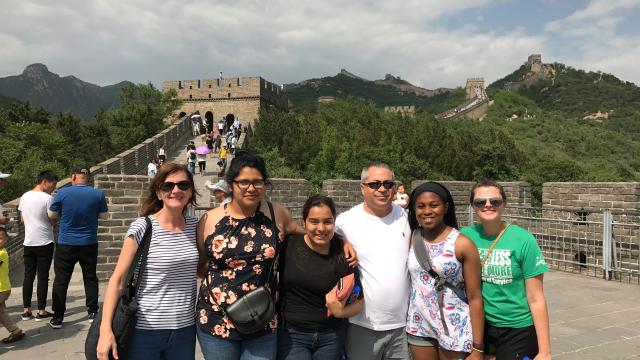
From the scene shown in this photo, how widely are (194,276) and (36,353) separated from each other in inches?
112

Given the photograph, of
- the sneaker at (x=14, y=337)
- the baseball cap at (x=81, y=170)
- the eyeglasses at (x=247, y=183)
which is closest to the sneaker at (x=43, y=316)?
the sneaker at (x=14, y=337)

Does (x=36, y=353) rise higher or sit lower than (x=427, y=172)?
lower

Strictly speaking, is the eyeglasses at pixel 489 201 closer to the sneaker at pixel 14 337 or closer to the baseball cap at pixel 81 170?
the baseball cap at pixel 81 170

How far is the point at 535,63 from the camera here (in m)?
131

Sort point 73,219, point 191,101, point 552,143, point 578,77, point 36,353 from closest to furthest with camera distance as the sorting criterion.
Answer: point 36,353
point 73,219
point 191,101
point 552,143
point 578,77

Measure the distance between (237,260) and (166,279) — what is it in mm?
432

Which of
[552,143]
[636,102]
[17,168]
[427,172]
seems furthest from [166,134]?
[636,102]

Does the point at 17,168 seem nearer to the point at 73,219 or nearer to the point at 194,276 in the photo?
the point at 73,219

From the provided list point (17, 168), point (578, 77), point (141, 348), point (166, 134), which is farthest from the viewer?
point (578, 77)

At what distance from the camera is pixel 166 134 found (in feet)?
78.7

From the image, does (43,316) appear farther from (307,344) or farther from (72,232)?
(307,344)

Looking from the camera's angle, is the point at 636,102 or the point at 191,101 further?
the point at 636,102

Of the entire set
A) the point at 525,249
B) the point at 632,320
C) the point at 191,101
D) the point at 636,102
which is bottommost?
the point at 632,320

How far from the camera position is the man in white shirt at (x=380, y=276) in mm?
2828
